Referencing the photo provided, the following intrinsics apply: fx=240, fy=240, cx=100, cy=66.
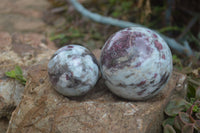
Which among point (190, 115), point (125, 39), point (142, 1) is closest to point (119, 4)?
point (142, 1)

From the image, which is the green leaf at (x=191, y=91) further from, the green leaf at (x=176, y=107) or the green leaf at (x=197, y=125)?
the green leaf at (x=197, y=125)

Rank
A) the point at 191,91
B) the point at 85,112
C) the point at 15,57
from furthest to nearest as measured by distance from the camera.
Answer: the point at 15,57
the point at 191,91
the point at 85,112

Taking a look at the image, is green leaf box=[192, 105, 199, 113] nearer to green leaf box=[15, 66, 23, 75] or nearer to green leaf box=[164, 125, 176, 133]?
green leaf box=[164, 125, 176, 133]

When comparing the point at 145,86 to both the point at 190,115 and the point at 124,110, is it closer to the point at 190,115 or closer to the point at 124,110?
the point at 124,110

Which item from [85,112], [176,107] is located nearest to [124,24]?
[176,107]

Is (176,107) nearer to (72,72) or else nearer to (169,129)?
(169,129)

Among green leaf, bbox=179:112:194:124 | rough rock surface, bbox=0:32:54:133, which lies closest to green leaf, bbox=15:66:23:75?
rough rock surface, bbox=0:32:54:133
